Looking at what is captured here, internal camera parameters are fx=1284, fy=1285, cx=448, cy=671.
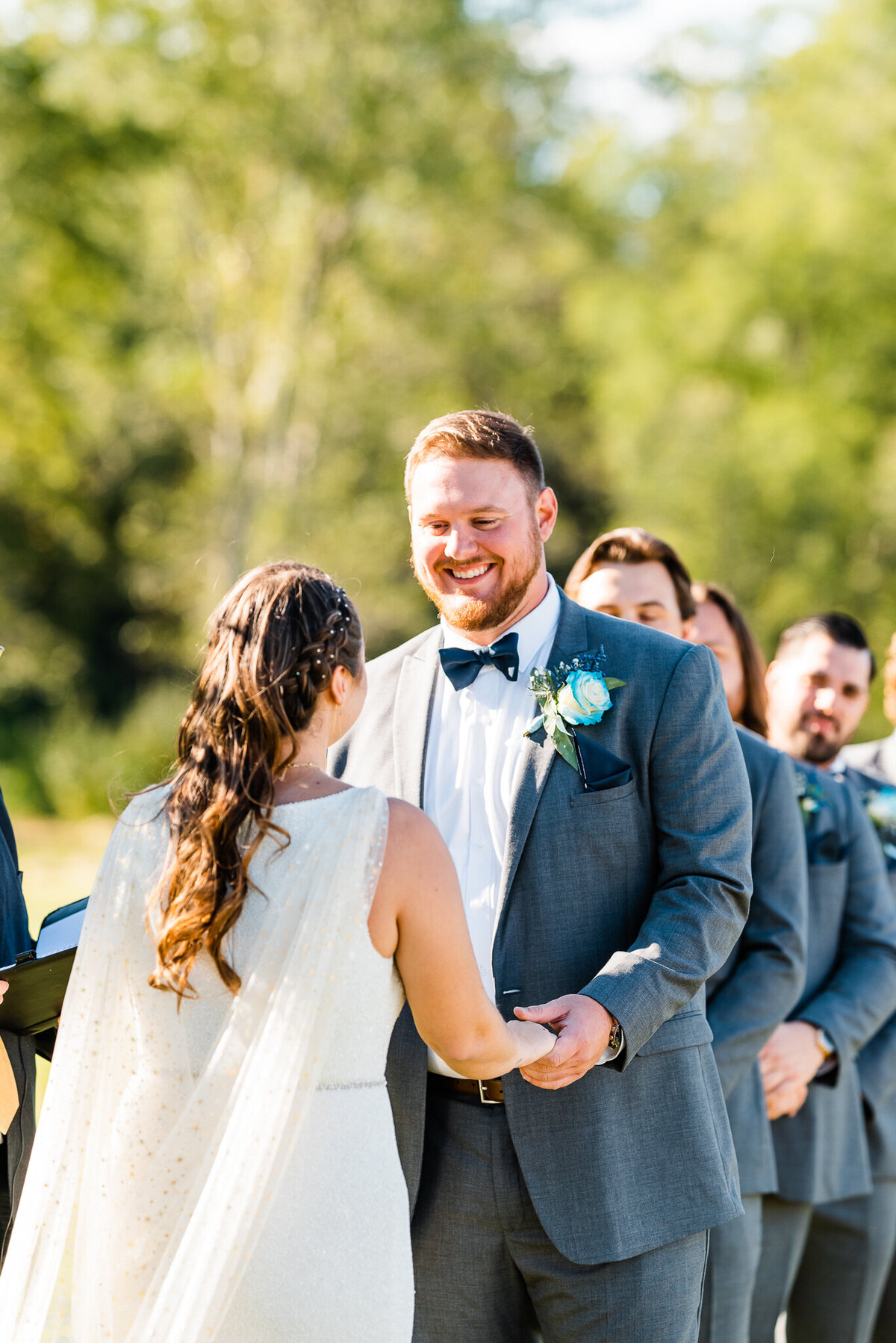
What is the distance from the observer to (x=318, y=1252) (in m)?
2.12

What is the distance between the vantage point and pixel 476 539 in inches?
115

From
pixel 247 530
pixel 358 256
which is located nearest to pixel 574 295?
pixel 358 256

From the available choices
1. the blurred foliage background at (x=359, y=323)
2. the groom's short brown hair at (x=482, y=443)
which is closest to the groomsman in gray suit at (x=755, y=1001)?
the groom's short brown hair at (x=482, y=443)

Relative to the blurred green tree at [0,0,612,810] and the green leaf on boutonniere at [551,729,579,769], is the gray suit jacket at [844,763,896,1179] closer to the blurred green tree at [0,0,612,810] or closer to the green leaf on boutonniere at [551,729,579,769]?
the green leaf on boutonniere at [551,729,579,769]

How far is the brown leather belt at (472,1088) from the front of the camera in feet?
9.07

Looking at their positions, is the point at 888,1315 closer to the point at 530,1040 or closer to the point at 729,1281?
the point at 729,1281

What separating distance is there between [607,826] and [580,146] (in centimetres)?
2358

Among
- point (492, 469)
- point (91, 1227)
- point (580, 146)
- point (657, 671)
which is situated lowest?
point (91, 1227)

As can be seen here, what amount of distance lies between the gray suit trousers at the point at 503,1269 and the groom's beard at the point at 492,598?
1.08 m

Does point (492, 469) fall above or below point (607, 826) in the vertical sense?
above

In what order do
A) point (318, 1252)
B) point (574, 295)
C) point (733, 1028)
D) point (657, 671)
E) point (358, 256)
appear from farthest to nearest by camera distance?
point (574, 295)
point (358, 256)
point (733, 1028)
point (657, 671)
point (318, 1252)

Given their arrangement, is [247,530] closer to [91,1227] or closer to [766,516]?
[766,516]

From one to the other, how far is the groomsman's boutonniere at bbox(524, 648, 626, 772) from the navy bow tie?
0.32 ft

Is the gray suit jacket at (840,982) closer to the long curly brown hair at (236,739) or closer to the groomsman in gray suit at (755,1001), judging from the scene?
the groomsman in gray suit at (755,1001)
